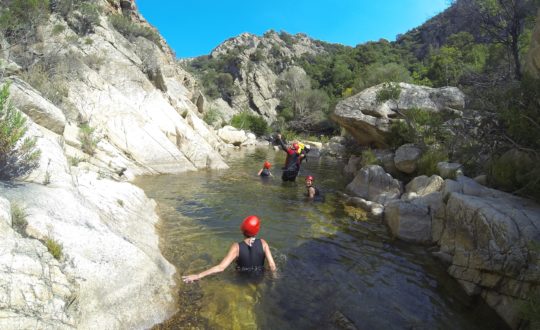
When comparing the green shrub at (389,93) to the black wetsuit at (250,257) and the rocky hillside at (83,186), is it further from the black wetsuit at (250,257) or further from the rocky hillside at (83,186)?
the black wetsuit at (250,257)

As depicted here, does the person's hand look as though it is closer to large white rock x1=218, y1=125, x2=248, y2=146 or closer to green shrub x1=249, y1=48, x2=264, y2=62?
large white rock x1=218, y1=125, x2=248, y2=146

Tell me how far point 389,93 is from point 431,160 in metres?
5.87

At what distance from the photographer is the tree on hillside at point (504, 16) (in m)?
13.5

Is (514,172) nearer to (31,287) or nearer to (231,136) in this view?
(31,287)

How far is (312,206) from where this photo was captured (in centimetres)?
1170

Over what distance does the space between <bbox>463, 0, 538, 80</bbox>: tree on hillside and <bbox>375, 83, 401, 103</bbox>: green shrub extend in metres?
4.52

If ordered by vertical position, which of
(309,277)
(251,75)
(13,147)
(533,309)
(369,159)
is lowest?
(309,277)

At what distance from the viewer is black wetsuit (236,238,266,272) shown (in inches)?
235

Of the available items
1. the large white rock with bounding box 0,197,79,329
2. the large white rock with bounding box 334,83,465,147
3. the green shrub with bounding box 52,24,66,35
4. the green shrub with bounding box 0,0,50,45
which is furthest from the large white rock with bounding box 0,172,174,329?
the green shrub with bounding box 52,24,66,35

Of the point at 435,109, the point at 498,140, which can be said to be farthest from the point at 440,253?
the point at 435,109

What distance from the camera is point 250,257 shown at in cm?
598

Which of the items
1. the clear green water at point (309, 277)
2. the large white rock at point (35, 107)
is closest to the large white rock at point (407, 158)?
the clear green water at point (309, 277)

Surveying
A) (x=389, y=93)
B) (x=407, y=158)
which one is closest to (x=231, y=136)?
(x=389, y=93)

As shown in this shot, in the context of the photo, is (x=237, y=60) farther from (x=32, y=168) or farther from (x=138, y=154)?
(x=32, y=168)
